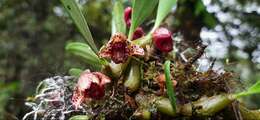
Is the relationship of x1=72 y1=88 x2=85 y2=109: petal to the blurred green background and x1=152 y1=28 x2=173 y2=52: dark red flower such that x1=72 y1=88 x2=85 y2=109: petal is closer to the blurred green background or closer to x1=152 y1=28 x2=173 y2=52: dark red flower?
x1=152 y1=28 x2=173 y2=52: dark red flower


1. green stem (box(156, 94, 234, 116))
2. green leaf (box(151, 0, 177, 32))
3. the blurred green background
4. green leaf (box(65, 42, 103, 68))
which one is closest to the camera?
green stem (box(156, 94, 234, 116))

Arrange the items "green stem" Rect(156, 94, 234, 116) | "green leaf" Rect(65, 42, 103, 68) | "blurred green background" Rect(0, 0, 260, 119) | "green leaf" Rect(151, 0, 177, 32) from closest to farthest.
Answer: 1. "green stem" Rect(156, 94, 234, 116)
2. "green leaf" Rect(65, 42, 103, 68)
3. "green leaf" Rect(151, 0, 177, 32)
4. "blurred green background" Rect(0, 0, 260, 119)

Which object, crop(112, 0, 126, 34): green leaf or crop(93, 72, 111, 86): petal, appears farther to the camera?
crop(112, 0, 126, 34): green leaf

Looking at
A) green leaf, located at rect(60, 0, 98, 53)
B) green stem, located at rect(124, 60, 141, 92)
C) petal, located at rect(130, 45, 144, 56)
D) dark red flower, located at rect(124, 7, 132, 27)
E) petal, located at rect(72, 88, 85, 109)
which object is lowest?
petal, located at rect(72, 88, 85, 109)

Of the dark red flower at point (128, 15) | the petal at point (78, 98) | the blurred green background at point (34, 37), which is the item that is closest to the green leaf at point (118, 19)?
the dark red flower at point (128, 15)

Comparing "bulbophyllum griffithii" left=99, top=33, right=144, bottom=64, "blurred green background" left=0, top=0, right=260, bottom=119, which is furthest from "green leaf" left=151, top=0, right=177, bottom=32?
"blurred green background" left=0, top=0, right=260, bottom=119

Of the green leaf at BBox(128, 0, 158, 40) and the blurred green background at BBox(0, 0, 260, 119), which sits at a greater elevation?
the blurred green background at BBox(0, 0, 260, 119)

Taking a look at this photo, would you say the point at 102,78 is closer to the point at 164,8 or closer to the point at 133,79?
the point at 133,79

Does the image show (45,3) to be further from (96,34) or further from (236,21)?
(236,21)
